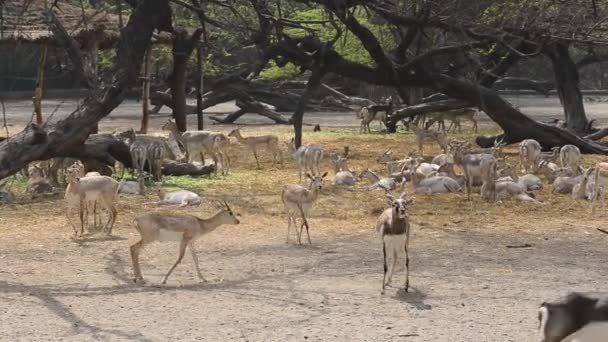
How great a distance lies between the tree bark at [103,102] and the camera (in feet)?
37.1

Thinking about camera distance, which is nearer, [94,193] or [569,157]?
[94,193]

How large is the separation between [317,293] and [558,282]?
76.9 inches

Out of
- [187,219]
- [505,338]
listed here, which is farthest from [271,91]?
[505,338]

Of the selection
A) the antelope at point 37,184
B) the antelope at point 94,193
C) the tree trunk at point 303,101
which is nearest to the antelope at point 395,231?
the antelope at point 94,193

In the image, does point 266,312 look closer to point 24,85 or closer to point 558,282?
point 558,282

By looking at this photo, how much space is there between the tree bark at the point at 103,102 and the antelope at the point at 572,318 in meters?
6.86

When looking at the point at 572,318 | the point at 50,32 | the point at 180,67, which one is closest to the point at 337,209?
the point at 50,32

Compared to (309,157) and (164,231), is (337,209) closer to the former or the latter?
(309,157)

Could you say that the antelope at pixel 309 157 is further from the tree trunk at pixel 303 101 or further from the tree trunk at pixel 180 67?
the tree trunk at pixel 180 67

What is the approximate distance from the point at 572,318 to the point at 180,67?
1412 centimetres

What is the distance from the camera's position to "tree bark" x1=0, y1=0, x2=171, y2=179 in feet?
37.1

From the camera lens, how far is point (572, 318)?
534 centimetres

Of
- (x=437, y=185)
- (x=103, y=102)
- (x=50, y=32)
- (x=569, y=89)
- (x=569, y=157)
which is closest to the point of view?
(x=103, y=102)

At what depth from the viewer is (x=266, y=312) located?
7.29 metres
